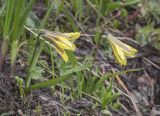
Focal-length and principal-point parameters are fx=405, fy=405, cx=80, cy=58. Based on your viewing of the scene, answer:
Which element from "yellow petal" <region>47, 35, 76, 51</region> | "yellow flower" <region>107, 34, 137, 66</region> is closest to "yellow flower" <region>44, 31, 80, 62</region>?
"yellow petal" <region>47, 35, 76, 51</region>

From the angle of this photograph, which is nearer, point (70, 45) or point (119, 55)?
point (70, 45)

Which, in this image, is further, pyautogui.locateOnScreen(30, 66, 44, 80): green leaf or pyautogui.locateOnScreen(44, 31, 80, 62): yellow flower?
Result: pyautogui.locateOnScreen(30, 66, 44, 80): green leaf

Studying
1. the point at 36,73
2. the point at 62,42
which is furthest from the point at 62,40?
the point at 36,73

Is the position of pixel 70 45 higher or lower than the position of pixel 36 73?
higher

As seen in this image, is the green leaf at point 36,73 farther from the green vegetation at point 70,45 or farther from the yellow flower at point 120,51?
the yellow flower at point 120,51

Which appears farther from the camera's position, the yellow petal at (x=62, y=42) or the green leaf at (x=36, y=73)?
the green leaf at (x=36, y=73)

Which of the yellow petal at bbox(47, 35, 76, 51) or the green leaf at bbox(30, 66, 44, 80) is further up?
the yellow petal at bbox(47, 35, 76, 51)

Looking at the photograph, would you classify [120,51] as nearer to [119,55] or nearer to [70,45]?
[119,55]

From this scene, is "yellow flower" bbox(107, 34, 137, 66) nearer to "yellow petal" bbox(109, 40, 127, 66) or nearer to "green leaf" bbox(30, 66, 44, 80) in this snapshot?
"yellow petal" bbox(109, 40, 127, 66)

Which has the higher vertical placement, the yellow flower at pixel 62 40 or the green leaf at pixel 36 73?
the yellow flower at pixel 62 40

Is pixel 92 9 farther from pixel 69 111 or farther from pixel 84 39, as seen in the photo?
pixel 69 111

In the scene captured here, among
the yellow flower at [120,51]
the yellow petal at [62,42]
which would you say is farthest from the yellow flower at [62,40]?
the yellow flower at [120,51]
